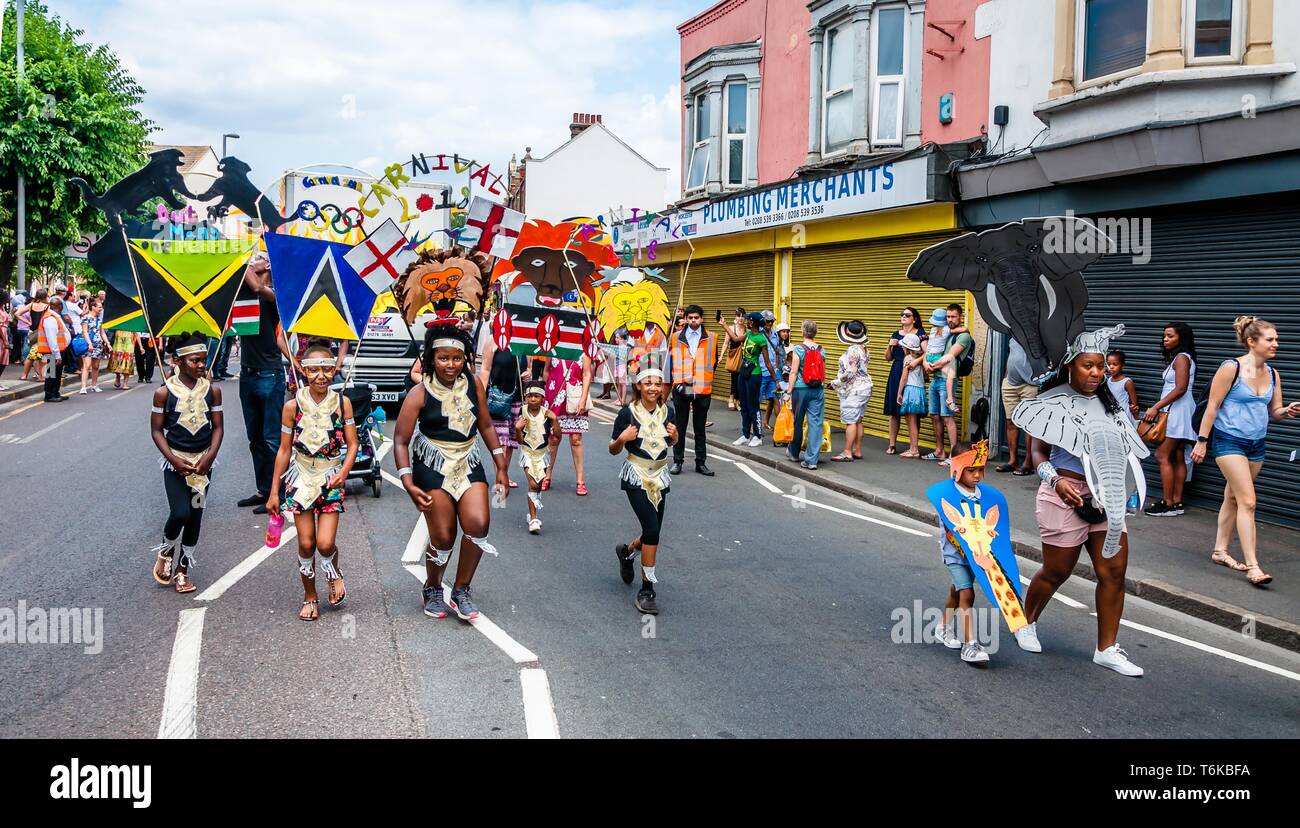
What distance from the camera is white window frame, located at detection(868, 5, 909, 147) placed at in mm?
16156

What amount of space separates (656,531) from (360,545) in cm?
273

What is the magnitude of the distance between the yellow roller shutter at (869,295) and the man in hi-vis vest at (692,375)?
3618mm

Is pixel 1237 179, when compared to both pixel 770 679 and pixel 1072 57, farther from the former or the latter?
pixel 770 679

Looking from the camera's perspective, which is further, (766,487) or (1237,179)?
(766,487)

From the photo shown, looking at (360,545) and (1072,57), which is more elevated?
(1072,57)

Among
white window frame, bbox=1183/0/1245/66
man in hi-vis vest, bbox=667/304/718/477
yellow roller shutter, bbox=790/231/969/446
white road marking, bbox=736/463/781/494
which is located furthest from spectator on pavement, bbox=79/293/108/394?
white window frame, bbox=1183/0/1245/66

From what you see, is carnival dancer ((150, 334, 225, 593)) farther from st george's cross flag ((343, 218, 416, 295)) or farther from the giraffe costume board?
the giraffe costume board

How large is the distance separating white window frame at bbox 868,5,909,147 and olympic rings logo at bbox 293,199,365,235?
7.87 meters

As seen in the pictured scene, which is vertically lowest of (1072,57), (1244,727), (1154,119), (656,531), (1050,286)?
(1244,727)

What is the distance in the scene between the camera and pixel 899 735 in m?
4.90

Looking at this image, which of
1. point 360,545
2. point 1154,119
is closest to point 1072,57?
point 1154,119

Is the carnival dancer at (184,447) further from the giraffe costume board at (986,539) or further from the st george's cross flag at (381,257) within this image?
the giraffe costume board at (986,539)

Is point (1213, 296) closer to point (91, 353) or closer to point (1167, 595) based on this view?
point (1167, 595)

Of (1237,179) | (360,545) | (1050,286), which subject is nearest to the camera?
(1050,286)
